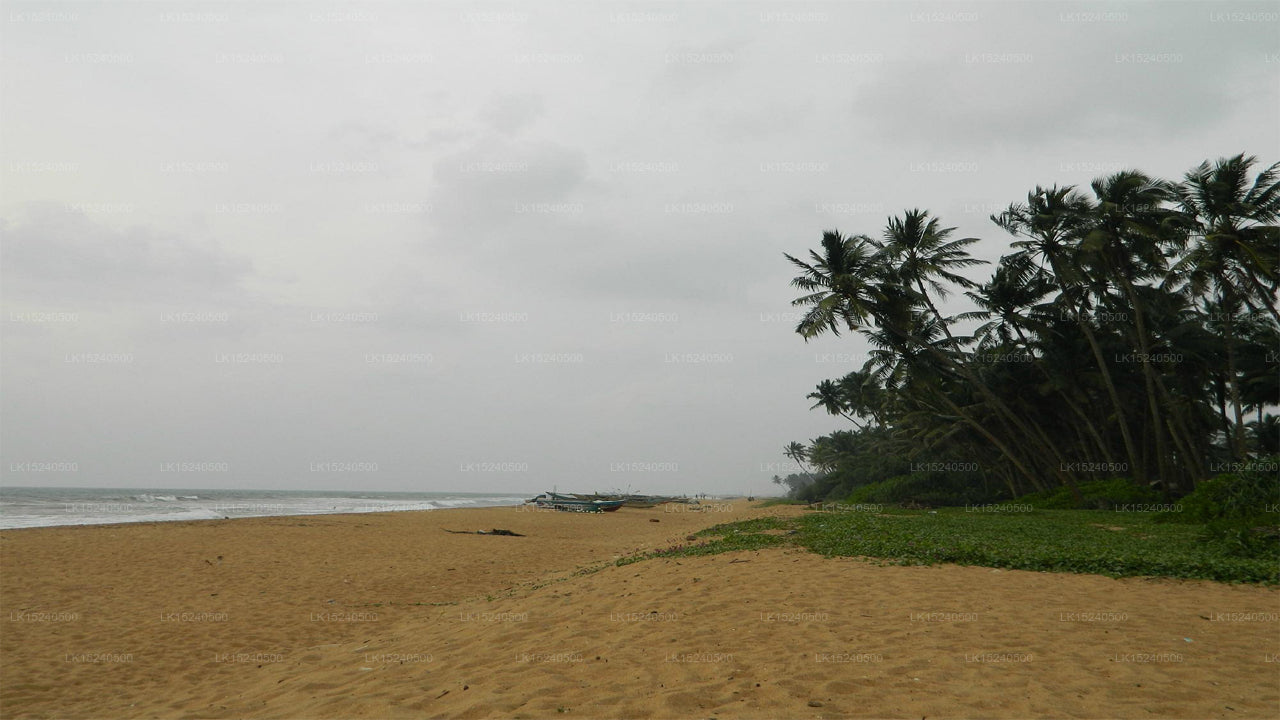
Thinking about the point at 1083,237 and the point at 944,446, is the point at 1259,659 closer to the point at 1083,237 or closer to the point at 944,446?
the point at 1083,237

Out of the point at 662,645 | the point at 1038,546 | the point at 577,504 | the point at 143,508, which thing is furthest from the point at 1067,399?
the point at 143,508

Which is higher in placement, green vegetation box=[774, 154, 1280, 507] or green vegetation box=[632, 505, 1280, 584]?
green vegetation box=[774, 154, 1280, 507]

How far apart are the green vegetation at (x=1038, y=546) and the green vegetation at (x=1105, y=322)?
25.2 feet

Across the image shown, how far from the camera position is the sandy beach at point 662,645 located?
5543 millimetres

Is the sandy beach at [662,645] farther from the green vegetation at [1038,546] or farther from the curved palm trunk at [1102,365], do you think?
the curved palm trunk at [1102,365]

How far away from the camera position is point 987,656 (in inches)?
245

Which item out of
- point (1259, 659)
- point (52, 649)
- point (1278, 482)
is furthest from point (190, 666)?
point (1278, 482)

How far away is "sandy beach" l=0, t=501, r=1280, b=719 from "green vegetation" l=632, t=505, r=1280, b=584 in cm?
69

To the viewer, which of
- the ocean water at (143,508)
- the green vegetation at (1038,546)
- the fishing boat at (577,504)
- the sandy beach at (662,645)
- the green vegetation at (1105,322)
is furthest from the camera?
the fishing boat at (577,504)

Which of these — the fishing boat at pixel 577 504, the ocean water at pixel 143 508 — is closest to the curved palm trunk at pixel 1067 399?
the fishing boat at pixel 577 504

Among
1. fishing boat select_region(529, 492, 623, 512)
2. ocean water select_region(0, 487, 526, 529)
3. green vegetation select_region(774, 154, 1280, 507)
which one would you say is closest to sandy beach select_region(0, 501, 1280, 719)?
green vegetation select_region(774, 154, 1280, 507)

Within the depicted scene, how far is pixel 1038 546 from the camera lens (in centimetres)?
1258

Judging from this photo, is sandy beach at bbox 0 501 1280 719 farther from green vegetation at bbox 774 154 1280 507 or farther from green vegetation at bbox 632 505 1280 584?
green vegetation at bbox 774 154 1280 507

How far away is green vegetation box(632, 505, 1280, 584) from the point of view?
1009cm
